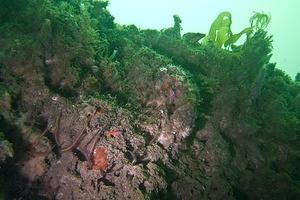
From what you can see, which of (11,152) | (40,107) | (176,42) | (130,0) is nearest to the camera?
(11,152)

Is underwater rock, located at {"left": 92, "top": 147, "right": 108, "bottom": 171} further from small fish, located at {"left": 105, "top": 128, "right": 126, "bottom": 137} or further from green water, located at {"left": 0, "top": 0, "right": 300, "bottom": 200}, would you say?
small fish, located at {"left": 105, "top": 128, "right": 126, "bottom": 137}

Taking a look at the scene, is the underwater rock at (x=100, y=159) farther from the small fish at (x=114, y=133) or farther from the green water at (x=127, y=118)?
the small fish at (x=114, y=133)

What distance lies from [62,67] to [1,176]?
1.94 metres

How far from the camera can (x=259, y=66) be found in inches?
249

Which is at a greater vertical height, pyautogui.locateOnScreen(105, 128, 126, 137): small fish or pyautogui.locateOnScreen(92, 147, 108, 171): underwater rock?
pyautogui.locateOnScreen(105, 128, 126, 137): small fish

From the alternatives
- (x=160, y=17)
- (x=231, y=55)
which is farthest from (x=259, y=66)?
(x=160, y=17)

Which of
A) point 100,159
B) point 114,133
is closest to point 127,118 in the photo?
point 114,133

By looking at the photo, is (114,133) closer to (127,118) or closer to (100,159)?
(127,118)

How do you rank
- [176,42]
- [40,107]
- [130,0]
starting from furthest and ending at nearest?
[130,0] < [176,42] < [40,107]

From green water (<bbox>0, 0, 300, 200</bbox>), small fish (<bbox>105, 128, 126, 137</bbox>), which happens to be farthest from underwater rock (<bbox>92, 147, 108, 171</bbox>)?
small fish (<bbox>105, 128, 126, 137</bbox>)

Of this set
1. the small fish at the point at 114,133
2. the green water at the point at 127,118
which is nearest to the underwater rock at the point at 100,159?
the green water at the point at 127,118

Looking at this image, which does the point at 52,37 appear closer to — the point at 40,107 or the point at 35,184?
the point at 40,107

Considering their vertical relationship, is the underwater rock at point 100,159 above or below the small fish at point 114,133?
below

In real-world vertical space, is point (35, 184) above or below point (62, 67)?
below
